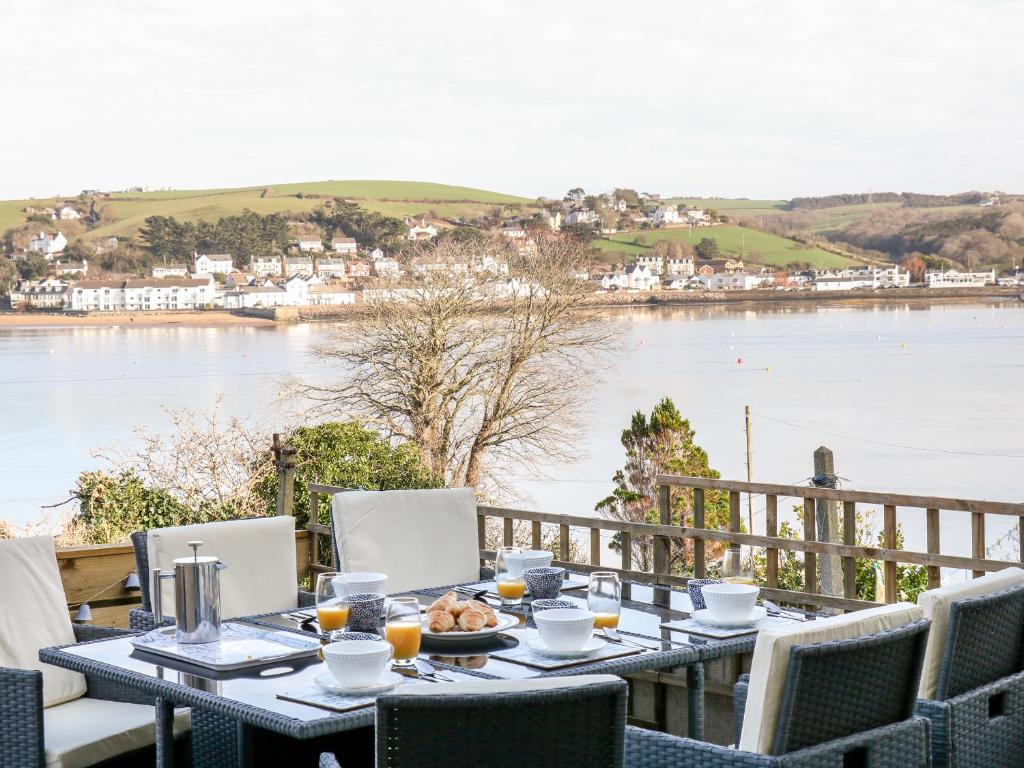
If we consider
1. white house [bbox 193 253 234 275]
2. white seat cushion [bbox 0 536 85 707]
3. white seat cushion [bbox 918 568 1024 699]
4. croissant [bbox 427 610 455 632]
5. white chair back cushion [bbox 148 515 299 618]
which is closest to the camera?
white seat cushion [bbox 918 568 1024 699]

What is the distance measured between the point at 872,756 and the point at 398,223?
64.6 feet

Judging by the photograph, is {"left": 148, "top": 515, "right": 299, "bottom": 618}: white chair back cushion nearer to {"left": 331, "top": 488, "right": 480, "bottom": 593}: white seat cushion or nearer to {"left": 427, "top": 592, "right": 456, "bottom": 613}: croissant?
{"left": 331, "top": 488, "right": 480, "bottom": 593}: white seat cushion

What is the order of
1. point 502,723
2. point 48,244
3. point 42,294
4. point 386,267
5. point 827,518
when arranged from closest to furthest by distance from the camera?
point 502,723
point 827,518
point 386,267
point 42,294
point 48,244

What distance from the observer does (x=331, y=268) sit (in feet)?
66.8

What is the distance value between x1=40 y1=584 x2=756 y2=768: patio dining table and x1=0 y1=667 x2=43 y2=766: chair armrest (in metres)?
0.09

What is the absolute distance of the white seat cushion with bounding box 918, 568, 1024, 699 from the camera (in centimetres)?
255

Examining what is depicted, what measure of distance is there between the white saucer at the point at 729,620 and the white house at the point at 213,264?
20032 mm

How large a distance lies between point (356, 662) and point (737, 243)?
825 inches

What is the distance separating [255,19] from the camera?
18234 millimetres

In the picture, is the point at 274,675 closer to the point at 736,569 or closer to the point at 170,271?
the point at 736,569

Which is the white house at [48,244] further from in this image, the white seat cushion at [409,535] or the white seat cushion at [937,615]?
the white seat cushion at [937,615]

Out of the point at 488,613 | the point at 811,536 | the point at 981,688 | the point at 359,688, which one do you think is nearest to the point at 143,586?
the point at 488,613

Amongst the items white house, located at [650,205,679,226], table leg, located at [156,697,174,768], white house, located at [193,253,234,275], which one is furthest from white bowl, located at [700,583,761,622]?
white house, located at [650,205,679,226]

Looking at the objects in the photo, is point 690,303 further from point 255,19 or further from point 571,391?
point 255,19
